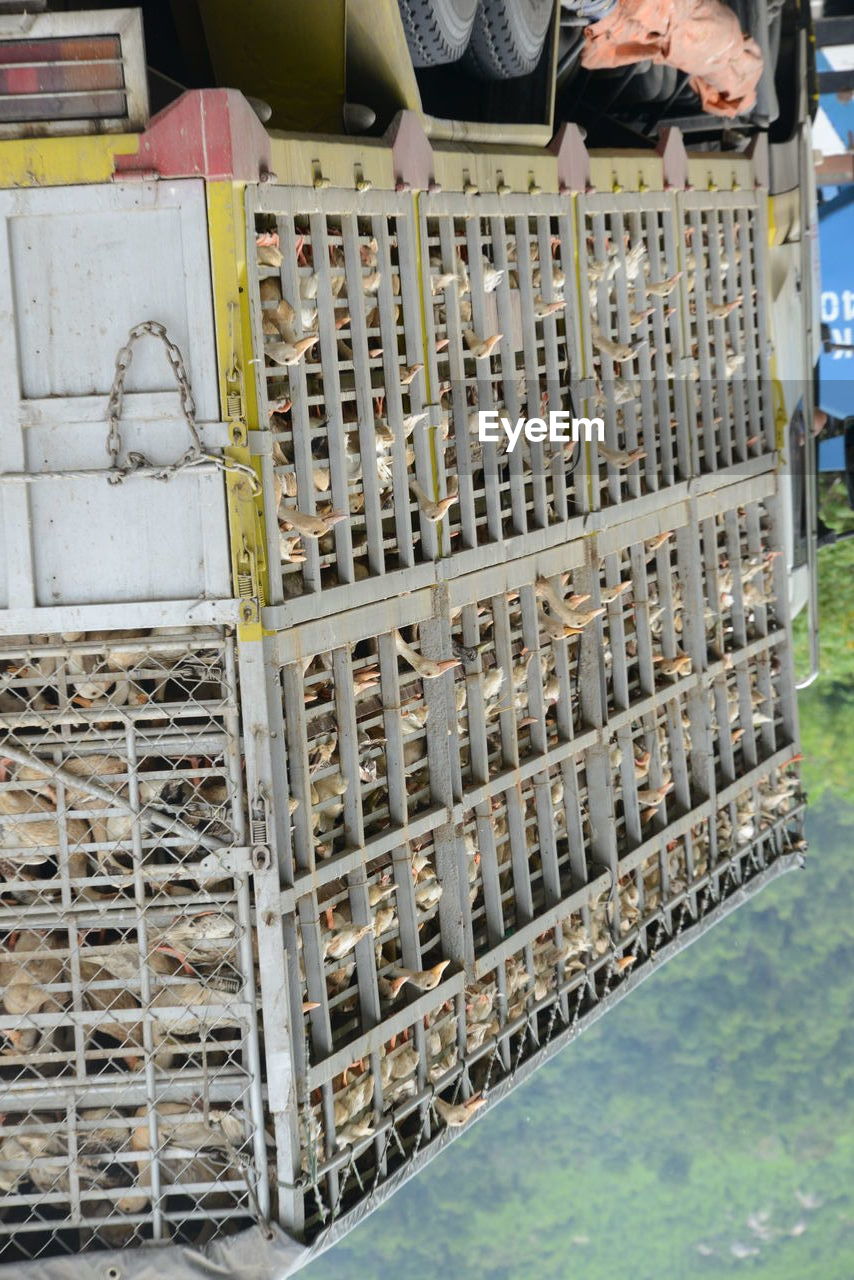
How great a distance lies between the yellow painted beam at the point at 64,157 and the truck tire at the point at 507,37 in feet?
7.95

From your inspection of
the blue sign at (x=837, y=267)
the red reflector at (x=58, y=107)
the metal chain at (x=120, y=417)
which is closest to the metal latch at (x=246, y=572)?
the metal chain at (x=120, y=417)

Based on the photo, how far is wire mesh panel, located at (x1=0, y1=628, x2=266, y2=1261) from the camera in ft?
14.0

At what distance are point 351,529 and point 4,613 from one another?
1.26m

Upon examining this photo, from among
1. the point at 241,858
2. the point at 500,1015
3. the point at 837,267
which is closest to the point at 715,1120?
the point at 837,267

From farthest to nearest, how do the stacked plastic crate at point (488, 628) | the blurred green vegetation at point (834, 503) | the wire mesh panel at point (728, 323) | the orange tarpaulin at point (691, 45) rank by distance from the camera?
the blurred green vegetation at point (834, 503)
the wire mesh panel at point (728, 323)
the orange tarpaulin at point (691, 45)
the stacked plastic crate at point (488, 628)

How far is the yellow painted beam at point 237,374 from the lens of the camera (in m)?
4.09

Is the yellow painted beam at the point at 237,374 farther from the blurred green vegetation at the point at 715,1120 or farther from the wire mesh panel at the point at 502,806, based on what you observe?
the blurred green vegetation at the point at 715,1120

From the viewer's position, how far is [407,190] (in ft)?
16.6

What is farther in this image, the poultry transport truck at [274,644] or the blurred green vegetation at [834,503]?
the blurred green vegetation at [834,503]

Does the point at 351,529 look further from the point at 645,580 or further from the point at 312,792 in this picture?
the point at 645,580

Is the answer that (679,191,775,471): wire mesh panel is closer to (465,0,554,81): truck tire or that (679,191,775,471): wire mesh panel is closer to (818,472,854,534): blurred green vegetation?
(465,0,554,81): truck tire

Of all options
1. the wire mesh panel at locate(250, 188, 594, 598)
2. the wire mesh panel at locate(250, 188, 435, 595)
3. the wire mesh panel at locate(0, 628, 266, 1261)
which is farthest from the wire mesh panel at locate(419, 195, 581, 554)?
the wire mesh panel at locate(0, 628, 266, 1261)

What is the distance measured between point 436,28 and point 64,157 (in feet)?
6.49

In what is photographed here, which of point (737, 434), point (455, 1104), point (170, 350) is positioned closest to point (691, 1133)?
point (737, 434)
